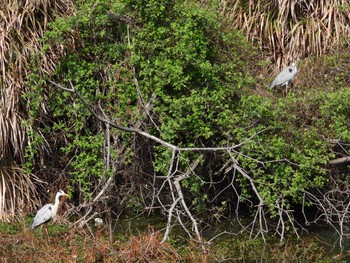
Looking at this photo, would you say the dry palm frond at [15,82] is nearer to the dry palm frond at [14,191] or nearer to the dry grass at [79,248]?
the dry palm frond at [14,191]

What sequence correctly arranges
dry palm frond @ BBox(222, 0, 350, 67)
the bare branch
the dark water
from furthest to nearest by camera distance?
dry palm frond @ BBox(222, 0, 350, 67) → the bare branch → the dark water

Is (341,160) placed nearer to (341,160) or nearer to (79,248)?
(341,160)

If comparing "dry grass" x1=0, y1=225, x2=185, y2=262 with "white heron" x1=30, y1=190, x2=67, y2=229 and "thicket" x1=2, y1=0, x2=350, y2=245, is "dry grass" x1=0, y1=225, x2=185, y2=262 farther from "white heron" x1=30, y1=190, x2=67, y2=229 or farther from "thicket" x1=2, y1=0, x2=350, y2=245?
"thicket" x1=2, y1=0, x2=350, y2=245

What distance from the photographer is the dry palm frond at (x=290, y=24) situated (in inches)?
465

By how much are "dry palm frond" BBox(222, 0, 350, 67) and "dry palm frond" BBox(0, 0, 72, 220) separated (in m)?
2.72

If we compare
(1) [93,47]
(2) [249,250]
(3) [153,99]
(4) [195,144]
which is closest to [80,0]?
(1) [93,47]

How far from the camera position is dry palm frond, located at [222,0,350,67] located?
38.8 ft

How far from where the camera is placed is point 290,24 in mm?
12023

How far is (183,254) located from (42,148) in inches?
114

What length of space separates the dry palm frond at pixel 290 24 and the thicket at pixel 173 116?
0.79m

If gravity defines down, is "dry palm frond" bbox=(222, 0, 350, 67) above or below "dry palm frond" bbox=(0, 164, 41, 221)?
above

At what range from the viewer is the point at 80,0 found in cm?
1066

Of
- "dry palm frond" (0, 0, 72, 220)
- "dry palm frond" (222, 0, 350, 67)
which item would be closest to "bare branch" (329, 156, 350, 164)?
"dry palm frond" (222, 0, 350, 67)

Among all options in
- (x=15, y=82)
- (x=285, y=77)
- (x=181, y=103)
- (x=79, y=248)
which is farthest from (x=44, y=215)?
(x=285, y=77)
